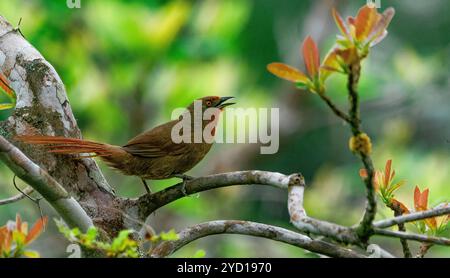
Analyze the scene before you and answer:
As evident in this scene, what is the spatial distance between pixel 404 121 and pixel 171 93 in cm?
294

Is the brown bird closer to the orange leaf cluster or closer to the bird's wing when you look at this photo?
the bird's wing

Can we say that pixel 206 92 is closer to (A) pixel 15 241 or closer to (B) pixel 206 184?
(B) pixel 206 184

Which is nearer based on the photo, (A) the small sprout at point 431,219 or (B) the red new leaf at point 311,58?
(B) the red new leaf at point 311,58

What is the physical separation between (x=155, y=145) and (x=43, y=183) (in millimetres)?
1660

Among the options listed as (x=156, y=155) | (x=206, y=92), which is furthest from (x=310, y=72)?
(x=206, y=92)

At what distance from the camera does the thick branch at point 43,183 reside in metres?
2.06

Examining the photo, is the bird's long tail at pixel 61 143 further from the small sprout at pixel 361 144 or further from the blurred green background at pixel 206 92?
the blurred green background at pixel 206 92

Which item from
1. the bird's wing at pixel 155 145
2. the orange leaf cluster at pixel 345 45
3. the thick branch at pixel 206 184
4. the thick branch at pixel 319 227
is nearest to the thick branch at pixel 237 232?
the thick branch at pixel 206 184

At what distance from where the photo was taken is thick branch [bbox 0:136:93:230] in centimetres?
206

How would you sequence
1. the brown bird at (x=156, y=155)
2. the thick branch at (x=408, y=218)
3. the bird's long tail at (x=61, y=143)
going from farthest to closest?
the brown bird at (x=156, y=155)
the bird's long tail at (x=61, y=143)
the thick branch at (x=408, y=218)

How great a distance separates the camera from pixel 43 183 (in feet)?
7.04

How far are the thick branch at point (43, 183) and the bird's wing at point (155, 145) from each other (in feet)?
4.68

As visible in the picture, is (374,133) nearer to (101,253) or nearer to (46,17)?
(46,17)

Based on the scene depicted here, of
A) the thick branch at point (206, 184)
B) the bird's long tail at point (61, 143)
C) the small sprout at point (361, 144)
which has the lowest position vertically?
the small sprout at point (361, 144)
